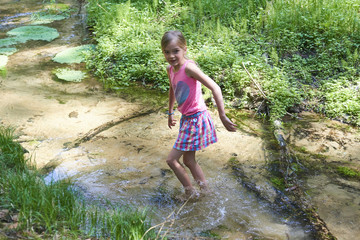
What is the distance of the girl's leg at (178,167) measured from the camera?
332 centimetres

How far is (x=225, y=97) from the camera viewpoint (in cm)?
574

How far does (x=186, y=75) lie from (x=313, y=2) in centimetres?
537

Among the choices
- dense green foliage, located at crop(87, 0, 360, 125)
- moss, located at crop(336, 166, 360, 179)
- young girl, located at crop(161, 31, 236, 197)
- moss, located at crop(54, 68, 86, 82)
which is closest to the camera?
young girl, located at crop(161, 31, 236, 197)

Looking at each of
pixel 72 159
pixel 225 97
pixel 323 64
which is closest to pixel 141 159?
pixel 72 159

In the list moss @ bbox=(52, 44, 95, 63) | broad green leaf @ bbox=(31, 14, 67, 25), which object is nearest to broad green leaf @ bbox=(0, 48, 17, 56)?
moss @ bbox=(52, 44, 95, 63)

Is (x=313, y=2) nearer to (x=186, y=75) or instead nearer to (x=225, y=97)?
(x=225, y=97)

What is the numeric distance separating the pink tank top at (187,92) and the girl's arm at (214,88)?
0.07 metres

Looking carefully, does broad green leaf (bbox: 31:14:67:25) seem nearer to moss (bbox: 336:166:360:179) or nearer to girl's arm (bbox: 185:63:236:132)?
girl's arm (bbox: 185:63:236:132)

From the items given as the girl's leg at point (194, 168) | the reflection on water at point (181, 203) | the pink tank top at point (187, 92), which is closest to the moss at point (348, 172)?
the reflection on water at point (181, 203)

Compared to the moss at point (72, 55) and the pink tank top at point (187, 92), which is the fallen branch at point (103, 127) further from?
the moss at point (72, 55)

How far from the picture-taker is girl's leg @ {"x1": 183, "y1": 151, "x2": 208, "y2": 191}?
343 cm

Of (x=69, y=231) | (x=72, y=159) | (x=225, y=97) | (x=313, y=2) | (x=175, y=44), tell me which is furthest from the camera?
(x=313, y=2)

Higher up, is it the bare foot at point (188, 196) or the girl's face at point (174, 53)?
the girl's face at point (174, 53)

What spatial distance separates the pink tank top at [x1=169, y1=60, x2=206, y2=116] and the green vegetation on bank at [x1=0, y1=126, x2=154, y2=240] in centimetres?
106
